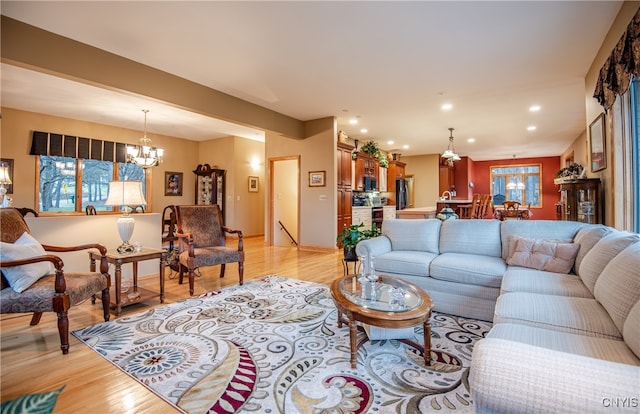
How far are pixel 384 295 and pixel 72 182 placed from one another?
7616 millimetres

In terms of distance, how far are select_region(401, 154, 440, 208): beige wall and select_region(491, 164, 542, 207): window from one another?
317cm

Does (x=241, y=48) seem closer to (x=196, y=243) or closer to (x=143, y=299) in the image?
(x=196, y=243)

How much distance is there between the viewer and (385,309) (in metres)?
1.87

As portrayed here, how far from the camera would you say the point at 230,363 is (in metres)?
2.03

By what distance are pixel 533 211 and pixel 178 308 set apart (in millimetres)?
12893

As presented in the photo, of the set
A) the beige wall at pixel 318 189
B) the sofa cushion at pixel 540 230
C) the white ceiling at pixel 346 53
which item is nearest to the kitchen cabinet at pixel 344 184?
the beige wall at pixel 318 189

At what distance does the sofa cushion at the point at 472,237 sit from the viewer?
3111 mm

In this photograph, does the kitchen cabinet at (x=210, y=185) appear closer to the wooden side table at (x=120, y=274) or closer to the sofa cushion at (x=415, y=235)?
the wooden side table at (x=120, y=274)

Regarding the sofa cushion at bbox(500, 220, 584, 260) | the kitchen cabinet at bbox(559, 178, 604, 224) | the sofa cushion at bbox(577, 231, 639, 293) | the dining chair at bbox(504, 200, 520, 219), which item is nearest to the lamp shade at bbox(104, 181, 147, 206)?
the sofa cushion at bbox(500, 220, 584, 260)

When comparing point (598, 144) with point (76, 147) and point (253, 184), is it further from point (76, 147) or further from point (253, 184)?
point (76, 147)

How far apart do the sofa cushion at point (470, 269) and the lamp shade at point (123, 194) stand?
10.1 feet

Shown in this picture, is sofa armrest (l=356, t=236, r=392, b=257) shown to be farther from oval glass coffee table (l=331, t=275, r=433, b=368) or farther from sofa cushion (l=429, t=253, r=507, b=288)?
oval glass coffee table (l=331, t=275, r=433, b=368)

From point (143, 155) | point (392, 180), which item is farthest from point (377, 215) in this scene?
point (143, 155)

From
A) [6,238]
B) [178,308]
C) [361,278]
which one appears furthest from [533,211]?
[6,238]
